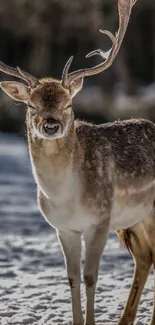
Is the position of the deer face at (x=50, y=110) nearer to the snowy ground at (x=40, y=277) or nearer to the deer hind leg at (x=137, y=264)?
the deer hind leg at (x=137, y=264)

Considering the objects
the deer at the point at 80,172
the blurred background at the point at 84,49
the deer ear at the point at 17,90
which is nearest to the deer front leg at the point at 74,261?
the deer at the point at 80,172

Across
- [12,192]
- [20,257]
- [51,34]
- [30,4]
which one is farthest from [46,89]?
[51,34]

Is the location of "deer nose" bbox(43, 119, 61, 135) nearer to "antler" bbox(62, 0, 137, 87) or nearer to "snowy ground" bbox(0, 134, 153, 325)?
"antler" bbox(62, 0, 137, 87)

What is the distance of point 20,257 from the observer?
35.7 feet

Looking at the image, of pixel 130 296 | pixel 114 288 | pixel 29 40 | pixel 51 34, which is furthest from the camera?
pixel 29 40

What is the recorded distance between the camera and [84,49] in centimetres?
3844

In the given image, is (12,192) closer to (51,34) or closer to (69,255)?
(69,255)

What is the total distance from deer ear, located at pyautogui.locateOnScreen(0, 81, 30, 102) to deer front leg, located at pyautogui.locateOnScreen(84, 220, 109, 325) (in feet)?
3.59

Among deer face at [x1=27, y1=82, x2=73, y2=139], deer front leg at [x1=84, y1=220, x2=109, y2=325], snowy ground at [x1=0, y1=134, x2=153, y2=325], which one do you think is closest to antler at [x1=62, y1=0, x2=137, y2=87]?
deer face at [x1=27, y1=82, x2=73, y2=139]

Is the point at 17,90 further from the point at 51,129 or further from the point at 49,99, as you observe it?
the point at 51,129

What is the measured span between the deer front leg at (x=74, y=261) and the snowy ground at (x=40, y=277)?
698 millimetres

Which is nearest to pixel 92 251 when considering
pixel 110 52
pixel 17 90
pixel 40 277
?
pixel 17 90

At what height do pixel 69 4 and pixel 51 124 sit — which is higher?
pixel 69 4

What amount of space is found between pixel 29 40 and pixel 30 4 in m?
5.53
